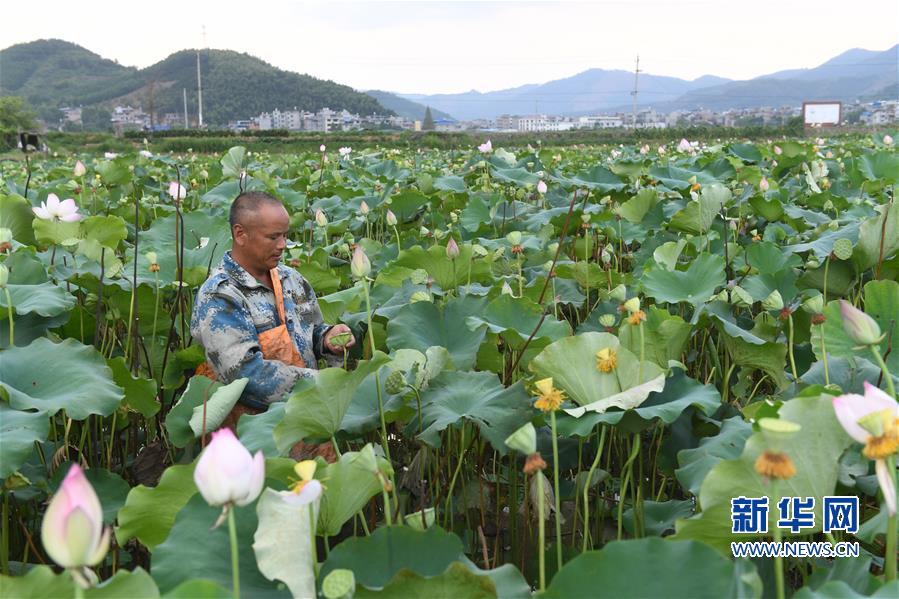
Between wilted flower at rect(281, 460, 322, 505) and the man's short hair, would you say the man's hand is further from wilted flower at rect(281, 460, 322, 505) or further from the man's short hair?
wilted flower at rect(281, 460, 322, 505)

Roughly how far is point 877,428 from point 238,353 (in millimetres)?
1310

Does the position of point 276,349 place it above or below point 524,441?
below

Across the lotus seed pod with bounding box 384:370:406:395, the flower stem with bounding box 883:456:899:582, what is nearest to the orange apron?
the lotus seed pod with bounding box 384:370:406:395

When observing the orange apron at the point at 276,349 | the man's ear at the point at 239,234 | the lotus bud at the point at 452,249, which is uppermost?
the man's ear at the point at 239,234

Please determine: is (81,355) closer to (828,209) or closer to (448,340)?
(448,340)

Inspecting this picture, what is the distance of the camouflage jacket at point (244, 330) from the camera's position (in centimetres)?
181

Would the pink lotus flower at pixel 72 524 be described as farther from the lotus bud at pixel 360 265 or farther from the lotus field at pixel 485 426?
the lotus bud at pixel 360 265

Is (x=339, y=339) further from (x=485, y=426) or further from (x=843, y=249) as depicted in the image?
(x=843, y=249)

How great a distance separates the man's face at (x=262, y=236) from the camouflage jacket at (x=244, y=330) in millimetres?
41

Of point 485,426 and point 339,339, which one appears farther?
point 339,339

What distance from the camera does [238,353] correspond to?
5.94 feet

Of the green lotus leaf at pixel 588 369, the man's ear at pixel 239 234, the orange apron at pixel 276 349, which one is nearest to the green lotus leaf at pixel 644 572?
Answer: the green lotus leaf at pixel 588 369

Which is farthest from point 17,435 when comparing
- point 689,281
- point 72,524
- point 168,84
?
point 168,84

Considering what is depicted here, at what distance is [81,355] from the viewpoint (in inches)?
61.6
